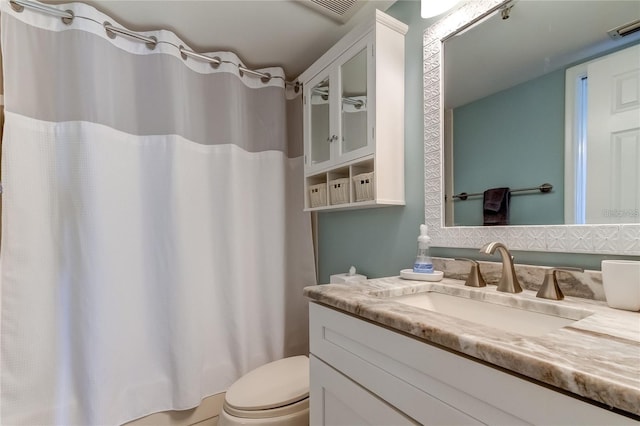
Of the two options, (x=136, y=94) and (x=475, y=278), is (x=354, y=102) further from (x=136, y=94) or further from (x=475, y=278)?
(x=136, y=94)

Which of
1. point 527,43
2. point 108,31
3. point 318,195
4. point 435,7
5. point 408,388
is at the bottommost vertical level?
point 408,388

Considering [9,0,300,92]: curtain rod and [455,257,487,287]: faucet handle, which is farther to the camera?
[9,0,300,92]: curtain rod

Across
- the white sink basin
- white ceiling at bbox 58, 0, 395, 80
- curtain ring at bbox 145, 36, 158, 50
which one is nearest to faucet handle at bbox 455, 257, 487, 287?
the white sink basin

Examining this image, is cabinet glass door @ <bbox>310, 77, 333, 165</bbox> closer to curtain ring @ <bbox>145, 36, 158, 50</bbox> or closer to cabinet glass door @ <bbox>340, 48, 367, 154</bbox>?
cabinet glass door @ <bbox>340, 48, 367, 154</bbox>

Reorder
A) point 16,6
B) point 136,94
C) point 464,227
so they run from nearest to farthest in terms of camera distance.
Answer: point 464,227 < point 16,6 < point 136,94

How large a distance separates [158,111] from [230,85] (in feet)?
1.38

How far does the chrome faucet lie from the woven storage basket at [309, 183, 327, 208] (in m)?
0.86

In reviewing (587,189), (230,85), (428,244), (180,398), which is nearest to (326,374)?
(428,244)

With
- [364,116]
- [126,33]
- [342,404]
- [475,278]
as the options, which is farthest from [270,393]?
[126,33]

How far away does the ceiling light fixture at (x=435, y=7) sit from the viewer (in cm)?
108

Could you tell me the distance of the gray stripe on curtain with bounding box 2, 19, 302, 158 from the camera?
1230 millimetres

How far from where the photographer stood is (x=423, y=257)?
111 cm

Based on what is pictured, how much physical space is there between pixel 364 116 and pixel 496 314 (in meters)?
0.89

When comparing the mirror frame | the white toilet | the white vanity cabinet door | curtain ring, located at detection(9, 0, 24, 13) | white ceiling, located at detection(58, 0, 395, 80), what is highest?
white ceiling, located at detection(58, 0, 395, 80)
